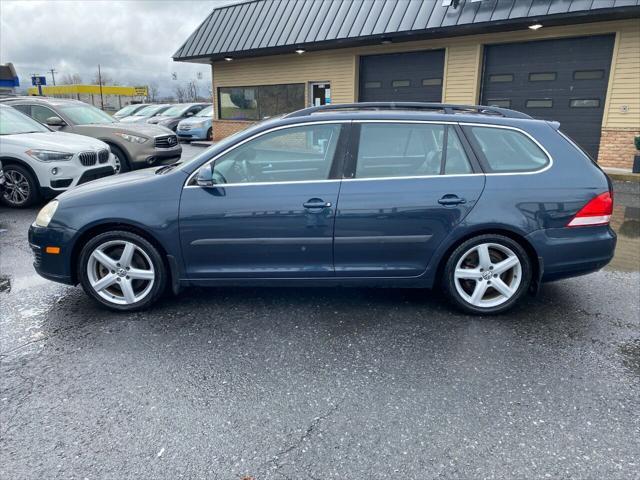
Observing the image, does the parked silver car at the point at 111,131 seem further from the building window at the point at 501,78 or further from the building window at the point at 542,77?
the building window at the point at 542,77

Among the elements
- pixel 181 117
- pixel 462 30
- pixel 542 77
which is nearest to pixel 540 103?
pixel 542 77

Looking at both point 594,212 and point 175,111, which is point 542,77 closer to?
point 594,212

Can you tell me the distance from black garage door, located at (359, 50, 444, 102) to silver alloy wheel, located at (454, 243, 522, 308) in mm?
10911

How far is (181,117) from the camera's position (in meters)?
21.6

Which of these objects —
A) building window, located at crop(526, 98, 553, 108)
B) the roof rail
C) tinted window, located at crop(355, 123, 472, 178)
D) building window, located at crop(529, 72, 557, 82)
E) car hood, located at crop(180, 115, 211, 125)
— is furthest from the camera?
car hood, located at crop(180, 115, 211, 125)

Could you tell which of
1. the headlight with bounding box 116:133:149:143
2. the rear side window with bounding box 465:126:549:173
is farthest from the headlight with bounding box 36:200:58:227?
the headlight with bounding box 116:133:149:143

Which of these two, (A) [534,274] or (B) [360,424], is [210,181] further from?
(A) [534,274]

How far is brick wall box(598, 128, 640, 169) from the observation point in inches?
436

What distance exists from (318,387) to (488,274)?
5.57 feet

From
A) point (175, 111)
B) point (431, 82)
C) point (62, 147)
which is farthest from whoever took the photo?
point (175, 111)

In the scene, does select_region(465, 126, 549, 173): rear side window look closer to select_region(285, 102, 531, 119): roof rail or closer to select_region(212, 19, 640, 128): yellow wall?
select_region(285, 102, 531, 119): roof rail

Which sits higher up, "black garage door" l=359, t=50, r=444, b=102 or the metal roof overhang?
the metal roof overhang

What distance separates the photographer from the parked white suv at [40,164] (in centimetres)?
759

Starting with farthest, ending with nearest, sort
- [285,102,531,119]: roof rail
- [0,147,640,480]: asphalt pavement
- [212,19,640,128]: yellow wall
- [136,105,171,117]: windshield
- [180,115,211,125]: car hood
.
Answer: [136,105,171,117]: windshield
[180,115,211,125]: car hood
[212,19,640,128]: yellow wall
[285,102,531,119]: roof rail
[0,147,640,480]: asphalt pavement
